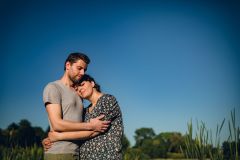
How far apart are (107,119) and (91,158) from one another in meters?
0.48

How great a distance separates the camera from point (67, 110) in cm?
389

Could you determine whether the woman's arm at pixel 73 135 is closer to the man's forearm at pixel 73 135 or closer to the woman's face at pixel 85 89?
the man's forearm at pixel 73 135

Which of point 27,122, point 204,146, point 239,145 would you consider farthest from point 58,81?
point 27,122

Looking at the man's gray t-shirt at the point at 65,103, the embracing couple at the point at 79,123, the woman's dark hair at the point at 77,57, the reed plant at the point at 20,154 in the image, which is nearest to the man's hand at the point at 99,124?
the embracing couple at the point at 79,123

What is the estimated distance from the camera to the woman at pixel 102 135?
12.4 ft

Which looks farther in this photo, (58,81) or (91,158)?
(58,81)

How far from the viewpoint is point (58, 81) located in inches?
161

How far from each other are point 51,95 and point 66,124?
1.23 feet

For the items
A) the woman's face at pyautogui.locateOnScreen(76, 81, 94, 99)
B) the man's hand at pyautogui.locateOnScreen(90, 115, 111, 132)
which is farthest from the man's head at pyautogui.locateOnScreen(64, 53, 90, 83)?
the man's hand at pyautogui.locateOnScreen(90, 115, 111, 132)

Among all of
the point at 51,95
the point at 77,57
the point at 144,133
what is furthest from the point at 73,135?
the point at 144,133

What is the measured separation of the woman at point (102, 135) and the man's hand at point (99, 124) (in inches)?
2.7

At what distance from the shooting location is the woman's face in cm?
412

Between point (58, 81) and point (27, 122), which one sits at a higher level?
point (27, 122)

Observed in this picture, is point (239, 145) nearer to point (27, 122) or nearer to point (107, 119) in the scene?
point (107, 119)
